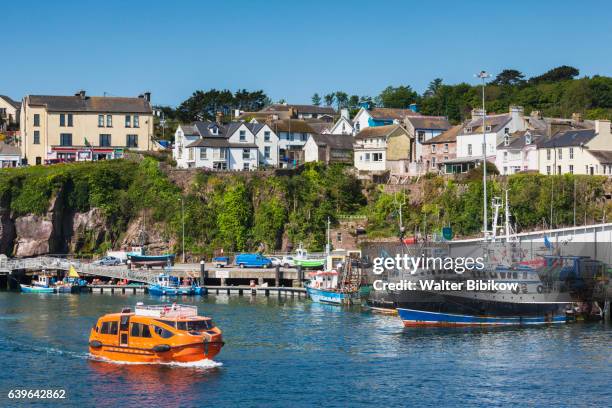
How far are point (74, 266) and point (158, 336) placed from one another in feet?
175

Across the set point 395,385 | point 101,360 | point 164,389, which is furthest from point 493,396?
point 101,360

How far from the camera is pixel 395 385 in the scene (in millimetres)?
52656

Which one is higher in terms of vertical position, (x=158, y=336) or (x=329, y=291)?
(x=329, y=291)

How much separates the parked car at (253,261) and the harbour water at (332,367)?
25608 millimetres

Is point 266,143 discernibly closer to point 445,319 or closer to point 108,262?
point 108,262

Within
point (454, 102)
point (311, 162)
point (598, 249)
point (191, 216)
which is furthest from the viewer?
point (454, 102)

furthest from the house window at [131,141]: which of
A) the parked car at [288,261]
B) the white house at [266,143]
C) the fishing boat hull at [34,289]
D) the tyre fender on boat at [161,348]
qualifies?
the tyre fender on boat at [161,348]

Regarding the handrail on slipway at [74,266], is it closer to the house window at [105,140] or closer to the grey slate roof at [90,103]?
the house window at [105,140]

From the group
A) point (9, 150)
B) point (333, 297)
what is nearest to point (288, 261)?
point (333, 297)

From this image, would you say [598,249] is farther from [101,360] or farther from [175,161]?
[175,161]

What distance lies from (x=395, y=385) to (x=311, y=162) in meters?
70.7

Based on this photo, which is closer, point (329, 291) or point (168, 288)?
point (329, 291)

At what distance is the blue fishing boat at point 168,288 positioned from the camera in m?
95.4

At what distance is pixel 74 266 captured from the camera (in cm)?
10562
